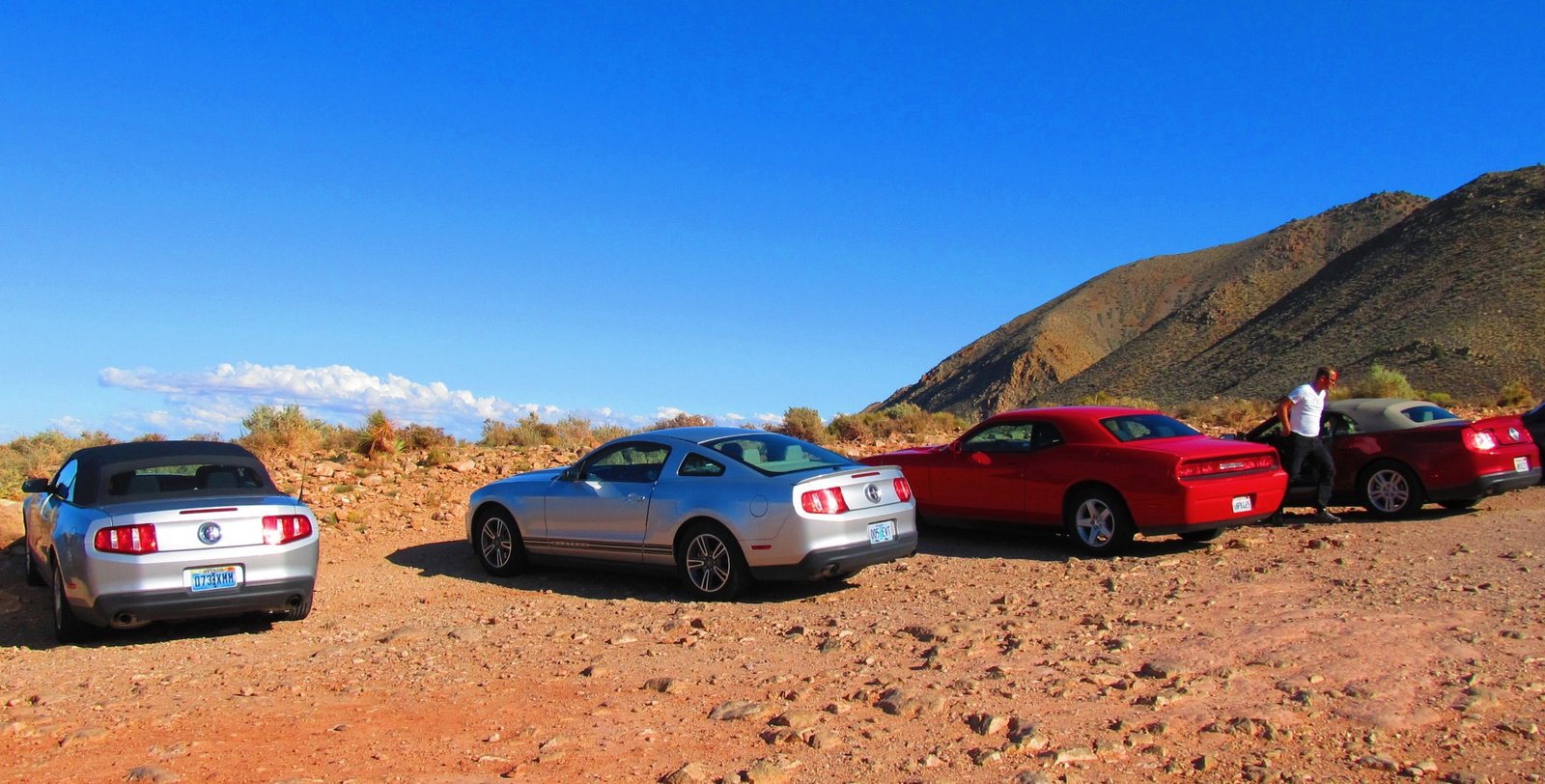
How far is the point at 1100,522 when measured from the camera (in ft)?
33.0

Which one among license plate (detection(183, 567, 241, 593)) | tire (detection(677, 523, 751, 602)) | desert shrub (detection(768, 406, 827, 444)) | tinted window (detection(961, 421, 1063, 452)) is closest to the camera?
license plate (detection(183, 567, 241, 593))

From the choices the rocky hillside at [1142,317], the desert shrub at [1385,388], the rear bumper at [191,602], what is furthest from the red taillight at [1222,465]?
the rocky hillside at [1142,317]

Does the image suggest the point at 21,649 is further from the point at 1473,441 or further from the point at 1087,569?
the point at 1473,441

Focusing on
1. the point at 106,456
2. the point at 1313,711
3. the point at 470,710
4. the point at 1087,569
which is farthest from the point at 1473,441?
the point at 106,456

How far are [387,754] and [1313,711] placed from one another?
4170mm

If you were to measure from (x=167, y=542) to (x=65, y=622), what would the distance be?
1.05 meters

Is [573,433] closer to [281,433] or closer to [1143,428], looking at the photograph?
[281,433]

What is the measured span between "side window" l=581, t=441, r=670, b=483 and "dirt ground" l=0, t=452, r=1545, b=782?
0.97 meters

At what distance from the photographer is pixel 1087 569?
30.5 ft

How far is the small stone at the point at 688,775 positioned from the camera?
4.43 meters

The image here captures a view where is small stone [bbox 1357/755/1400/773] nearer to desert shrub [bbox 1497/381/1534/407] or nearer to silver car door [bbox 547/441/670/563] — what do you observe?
silver car door [bbox 547/441/670/563]

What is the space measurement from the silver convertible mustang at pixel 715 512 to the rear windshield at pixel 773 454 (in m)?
0.01

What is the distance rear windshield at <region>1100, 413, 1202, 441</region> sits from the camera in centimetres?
1029

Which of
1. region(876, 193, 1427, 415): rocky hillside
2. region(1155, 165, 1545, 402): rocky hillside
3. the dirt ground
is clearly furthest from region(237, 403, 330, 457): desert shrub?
region(876, 193, 1427, 415): rocky hillside
